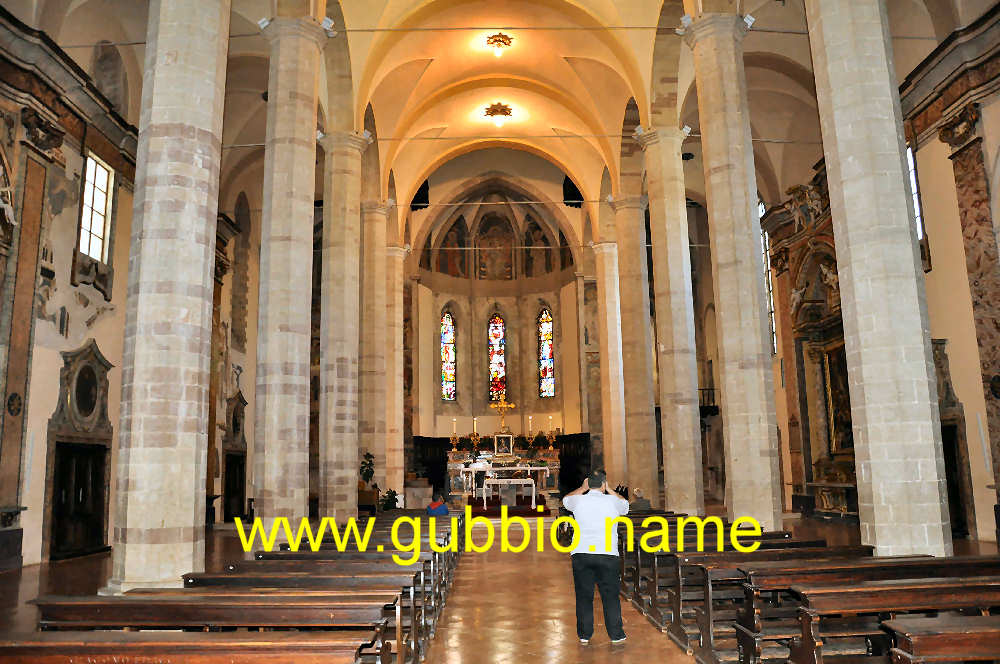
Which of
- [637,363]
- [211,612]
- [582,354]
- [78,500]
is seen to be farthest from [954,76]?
[582,354]

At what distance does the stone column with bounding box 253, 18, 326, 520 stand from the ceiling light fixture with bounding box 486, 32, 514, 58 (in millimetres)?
9708

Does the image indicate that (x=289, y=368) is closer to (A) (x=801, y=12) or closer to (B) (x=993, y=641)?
(B) (x=993, y=641)

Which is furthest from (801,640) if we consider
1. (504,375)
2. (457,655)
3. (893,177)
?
(504,375)

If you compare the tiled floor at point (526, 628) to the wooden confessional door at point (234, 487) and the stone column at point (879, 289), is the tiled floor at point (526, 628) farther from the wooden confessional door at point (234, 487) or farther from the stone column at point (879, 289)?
the wooden confessional door at point (234, 487)

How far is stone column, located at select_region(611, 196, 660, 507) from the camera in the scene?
19000 mm

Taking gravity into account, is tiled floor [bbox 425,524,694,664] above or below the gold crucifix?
below

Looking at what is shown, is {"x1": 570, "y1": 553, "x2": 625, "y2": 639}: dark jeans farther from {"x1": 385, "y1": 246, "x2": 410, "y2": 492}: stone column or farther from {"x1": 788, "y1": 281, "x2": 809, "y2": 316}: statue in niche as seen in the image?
{"x1": 385, "y1": 246, "x2": 410, "y2": 492}: stone column

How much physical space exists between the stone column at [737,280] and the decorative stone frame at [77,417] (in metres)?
11.5

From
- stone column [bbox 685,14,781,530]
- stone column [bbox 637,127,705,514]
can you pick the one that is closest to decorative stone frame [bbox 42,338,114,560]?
stone column [bbox 637,127,705,514]

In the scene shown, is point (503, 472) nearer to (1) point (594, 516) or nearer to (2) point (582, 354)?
(2) point (582, 354)

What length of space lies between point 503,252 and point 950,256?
23072 millimetres

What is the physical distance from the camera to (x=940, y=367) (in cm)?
1472

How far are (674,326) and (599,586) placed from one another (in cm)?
932

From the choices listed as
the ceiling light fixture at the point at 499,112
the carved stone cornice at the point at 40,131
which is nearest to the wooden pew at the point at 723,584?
the carved stone cornice at the point at 40,131
